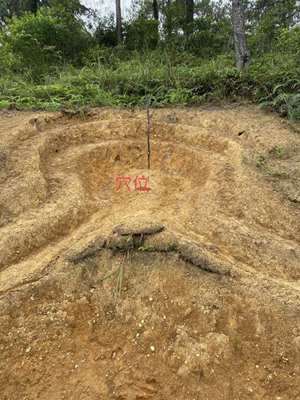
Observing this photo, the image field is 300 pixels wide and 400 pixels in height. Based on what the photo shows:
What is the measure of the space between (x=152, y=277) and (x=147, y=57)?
295 inches

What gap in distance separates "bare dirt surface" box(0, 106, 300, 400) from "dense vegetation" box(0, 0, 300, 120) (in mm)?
1566

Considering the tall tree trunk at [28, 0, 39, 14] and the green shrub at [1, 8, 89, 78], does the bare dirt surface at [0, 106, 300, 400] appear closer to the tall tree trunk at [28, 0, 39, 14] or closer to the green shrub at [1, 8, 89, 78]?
the green shrub at [1, 8, 89, 78]

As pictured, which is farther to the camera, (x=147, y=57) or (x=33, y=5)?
(x=33, y=5)

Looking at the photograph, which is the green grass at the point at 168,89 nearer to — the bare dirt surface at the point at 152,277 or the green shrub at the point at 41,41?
the bare dirt surface at the point at 152,277

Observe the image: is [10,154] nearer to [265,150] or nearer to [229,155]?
[229,155]

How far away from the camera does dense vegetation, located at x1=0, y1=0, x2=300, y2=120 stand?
242 inches

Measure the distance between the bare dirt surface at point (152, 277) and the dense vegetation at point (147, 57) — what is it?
5.14ft

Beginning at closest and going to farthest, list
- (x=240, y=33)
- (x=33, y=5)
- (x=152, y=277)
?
(x=152, y=277) → (x=240, y=33) → (x=33, y=5)

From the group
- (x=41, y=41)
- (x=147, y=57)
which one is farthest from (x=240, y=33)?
(x=41, y=41)

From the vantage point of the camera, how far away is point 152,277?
3.02 m

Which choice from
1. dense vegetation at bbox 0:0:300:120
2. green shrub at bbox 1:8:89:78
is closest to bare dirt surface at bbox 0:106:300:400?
dense vegetation at bbox 0:0:300:120

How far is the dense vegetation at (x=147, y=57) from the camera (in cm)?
616

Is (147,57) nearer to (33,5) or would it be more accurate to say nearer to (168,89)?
(168,89)

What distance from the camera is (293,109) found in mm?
5410
